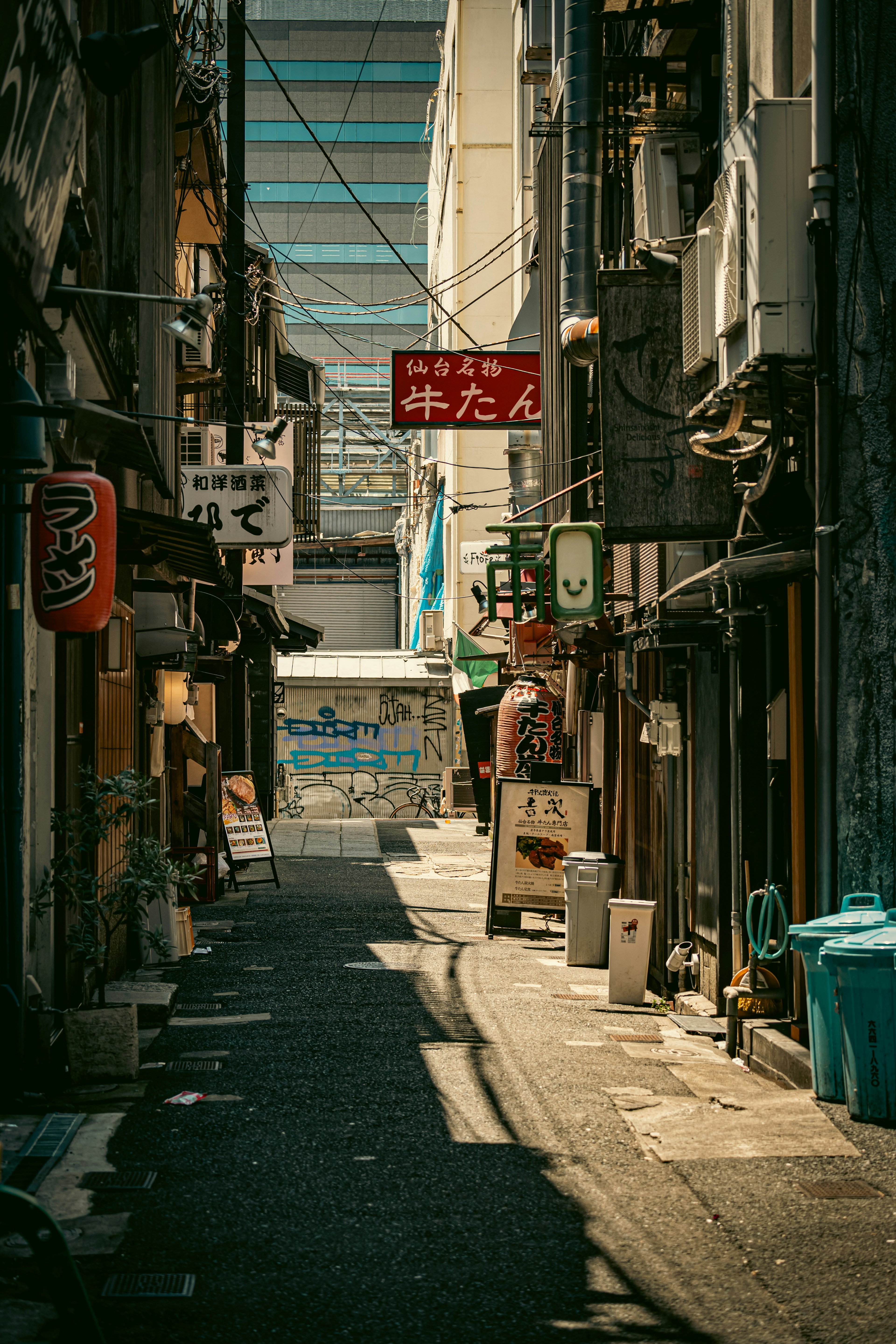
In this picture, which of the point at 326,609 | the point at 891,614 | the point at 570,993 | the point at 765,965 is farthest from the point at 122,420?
the point at 326,609

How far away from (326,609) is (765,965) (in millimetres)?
43931

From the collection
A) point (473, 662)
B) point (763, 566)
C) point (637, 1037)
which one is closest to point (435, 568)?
point (473, 662)

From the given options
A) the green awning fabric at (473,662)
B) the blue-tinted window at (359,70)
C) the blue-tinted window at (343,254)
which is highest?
the blue-tinted window at (359,70)

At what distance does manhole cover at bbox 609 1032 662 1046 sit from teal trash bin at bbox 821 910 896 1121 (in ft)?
10.7

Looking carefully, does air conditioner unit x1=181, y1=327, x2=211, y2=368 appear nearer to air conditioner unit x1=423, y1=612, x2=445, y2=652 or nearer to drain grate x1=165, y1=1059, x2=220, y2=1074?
drain grate x1=165, y1=1059, x2=220, y2=1074

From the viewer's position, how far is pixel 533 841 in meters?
16.6

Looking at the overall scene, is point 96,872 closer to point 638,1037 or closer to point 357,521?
point 638,1037

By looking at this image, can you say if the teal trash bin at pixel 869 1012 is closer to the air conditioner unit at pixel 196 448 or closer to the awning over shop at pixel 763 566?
the awning over shop at pixel 763 566

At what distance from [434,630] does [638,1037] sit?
30123 millimetres

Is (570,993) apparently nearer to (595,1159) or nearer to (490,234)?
(595,1159)

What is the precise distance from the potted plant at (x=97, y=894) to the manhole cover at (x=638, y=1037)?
12.1 feet

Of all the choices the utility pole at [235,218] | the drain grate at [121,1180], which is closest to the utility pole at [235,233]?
the utility pole at [235,218]

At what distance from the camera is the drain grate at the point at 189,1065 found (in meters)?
9.30

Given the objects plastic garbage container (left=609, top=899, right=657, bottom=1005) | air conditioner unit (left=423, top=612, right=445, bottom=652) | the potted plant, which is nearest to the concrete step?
plastic garbage container (left=609, top=899, right=657, bottom=1005)
